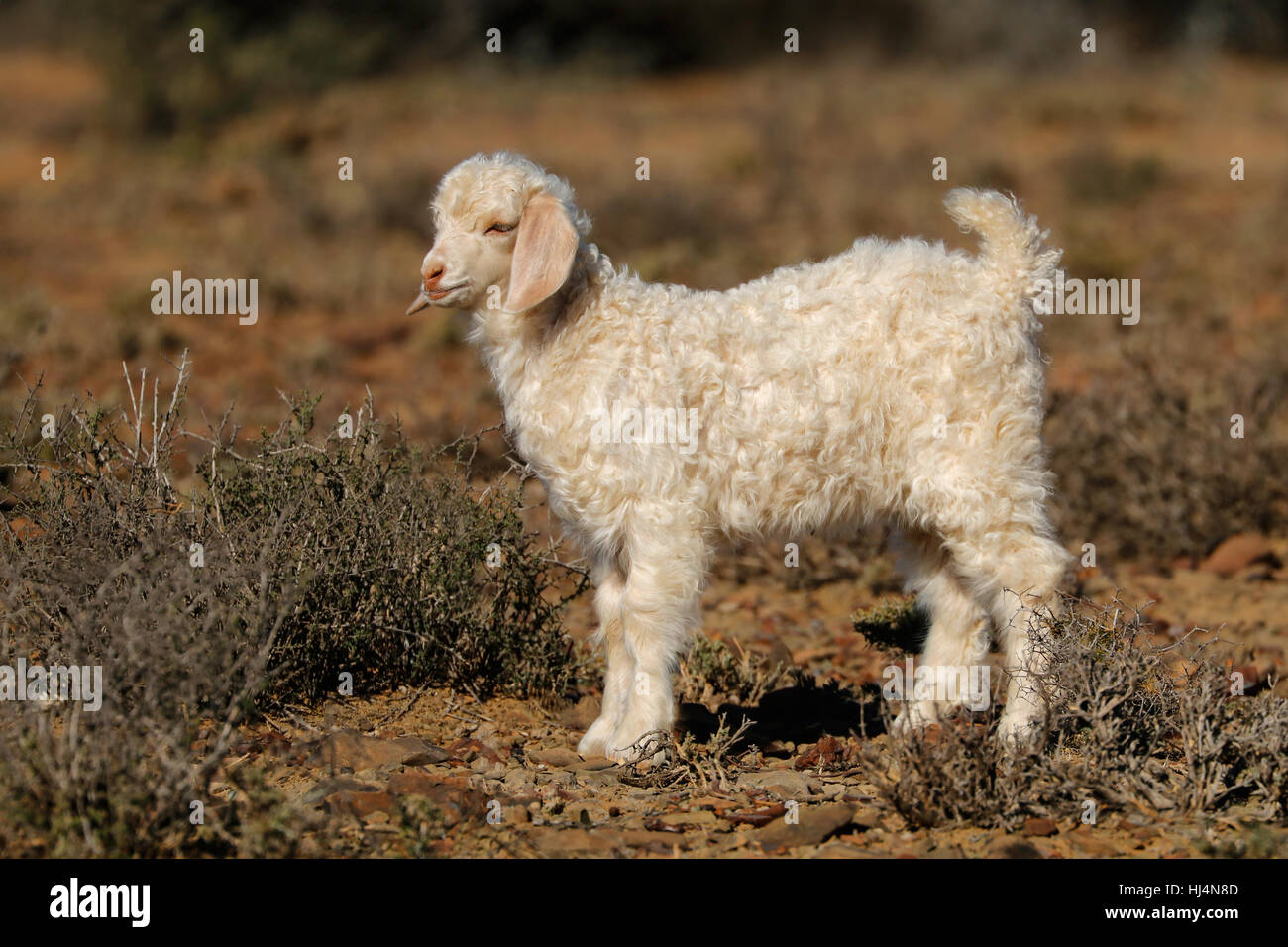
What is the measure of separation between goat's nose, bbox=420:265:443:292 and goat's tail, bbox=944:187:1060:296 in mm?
1807

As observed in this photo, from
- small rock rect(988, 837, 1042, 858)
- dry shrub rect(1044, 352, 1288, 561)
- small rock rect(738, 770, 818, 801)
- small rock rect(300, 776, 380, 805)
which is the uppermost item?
dry shrub rect(1044, 352, 1288, 561)

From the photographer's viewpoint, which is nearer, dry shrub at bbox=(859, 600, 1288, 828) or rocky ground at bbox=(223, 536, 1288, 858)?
rocky ground at bbox=(223, 536, 1288, 858)

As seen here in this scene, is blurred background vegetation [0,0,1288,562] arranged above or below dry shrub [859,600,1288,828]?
above

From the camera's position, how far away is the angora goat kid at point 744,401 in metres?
4.84

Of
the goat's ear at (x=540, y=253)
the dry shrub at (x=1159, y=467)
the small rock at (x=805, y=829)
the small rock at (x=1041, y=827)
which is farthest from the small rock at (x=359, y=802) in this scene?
the dry shrub at (x=1159, y=467)

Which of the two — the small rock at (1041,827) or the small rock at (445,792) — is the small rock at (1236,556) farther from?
the small rock at (445,792)

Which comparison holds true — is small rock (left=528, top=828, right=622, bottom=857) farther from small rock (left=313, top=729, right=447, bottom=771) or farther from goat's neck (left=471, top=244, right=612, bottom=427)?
goat's neck (left=471, top=244, right=612, bottom=427)

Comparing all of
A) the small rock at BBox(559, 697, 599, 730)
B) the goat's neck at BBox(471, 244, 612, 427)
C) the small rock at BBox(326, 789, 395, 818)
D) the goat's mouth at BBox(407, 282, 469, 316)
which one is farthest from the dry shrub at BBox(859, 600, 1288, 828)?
the goat's mouth at BBox(407, 282, 469, 316)

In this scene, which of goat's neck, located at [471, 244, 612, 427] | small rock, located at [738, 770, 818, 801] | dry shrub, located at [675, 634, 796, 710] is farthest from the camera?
dry shrub, located at [675, 634, 796, 710]

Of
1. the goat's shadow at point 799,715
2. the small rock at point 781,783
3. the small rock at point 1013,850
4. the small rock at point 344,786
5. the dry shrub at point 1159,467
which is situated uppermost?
the dry shrub at point 1159,467

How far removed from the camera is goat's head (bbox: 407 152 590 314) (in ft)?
15.8

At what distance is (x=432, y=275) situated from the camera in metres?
4.79

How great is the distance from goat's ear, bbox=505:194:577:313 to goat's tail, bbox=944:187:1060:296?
1.40 m

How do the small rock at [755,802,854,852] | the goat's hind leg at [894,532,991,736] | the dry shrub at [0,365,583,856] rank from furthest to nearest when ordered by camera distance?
the goat's hind leg at [894,532,991,736] → the small rock at [755,802,854,852] → the dry shrub at [0,365,583,856]
